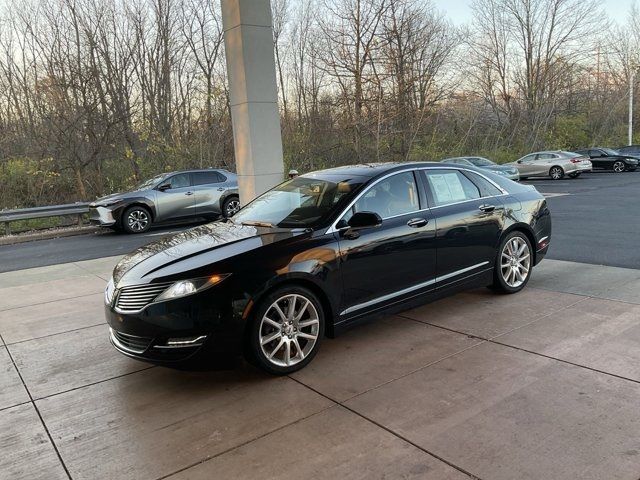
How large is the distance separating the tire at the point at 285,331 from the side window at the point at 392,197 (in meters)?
0.92

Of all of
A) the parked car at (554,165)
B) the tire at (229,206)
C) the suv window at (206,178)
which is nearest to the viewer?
the suv window at (206,178)

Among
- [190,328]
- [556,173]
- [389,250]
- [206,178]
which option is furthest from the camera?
[556,173]

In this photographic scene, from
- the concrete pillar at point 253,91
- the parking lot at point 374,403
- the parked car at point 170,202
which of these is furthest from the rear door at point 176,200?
the parking lot at point 374,403

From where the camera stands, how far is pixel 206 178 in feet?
48.5

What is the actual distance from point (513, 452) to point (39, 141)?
64.5 feet

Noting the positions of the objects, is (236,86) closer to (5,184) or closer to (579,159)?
(5,184)

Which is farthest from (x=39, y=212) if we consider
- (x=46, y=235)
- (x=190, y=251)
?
(x=190, y=251)

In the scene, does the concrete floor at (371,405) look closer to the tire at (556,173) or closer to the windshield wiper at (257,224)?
the windshield wiper at (257,224)

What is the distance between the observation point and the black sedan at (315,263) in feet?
12.1

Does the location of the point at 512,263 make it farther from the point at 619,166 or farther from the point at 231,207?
the point at 619,166

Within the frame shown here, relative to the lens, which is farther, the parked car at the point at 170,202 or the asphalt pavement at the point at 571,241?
the parked car at the point at 170,202

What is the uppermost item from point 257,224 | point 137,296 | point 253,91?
point 253,91

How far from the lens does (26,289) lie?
296 inches

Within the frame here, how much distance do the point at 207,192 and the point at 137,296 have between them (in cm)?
1106
